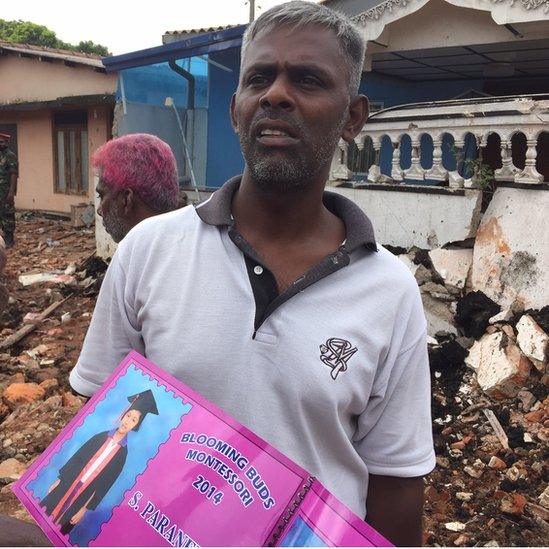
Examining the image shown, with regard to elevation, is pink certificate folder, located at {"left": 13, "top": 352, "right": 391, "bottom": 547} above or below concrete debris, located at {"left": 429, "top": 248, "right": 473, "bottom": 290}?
above

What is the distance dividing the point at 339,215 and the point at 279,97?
0.39m

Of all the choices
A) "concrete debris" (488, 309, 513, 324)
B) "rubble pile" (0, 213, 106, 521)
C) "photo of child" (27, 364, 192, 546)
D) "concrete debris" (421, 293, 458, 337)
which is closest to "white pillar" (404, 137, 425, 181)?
"concrete debris" (421, 293, 458, 337)

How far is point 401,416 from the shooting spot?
1.35 metres

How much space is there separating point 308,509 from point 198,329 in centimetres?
47

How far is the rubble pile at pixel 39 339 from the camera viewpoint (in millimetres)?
4156

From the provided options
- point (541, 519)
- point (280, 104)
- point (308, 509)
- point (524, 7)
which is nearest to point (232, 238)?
point (280, 104)

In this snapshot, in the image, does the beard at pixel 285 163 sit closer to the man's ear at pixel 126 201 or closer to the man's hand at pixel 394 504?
the man's hand at pixel 394 504

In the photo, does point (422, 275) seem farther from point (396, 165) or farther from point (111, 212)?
point (111, 212)

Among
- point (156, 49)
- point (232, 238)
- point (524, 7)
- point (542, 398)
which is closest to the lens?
point (232, 238)

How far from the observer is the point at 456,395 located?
4414 mm

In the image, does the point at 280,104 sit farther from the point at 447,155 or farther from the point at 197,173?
the point at 197,173

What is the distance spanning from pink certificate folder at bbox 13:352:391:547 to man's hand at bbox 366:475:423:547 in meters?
0.43

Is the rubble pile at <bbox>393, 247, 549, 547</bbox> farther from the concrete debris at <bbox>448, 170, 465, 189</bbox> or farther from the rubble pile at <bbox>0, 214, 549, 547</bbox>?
the concrete debris at <bbox>448, 170, 465, 189</bbox>

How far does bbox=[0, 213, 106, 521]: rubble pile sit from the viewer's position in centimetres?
416
